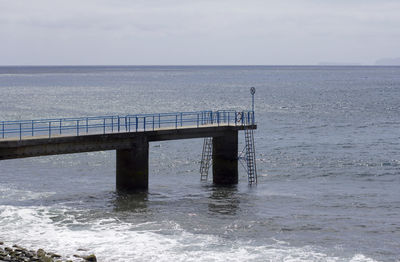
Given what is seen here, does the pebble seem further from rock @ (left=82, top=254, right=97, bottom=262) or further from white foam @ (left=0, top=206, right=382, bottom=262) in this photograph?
white foam @ (left=0, top=206, right=382, bottom=262)

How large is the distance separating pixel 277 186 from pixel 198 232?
12.7 m

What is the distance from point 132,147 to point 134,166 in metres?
1.16

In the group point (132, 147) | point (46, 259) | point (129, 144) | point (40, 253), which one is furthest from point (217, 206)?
point (46, 259)

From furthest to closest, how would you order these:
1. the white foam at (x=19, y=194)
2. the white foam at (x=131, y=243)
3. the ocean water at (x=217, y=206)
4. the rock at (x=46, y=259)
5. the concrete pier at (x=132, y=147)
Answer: the white foam at (x=19, y=194), the concrete pier at (x=132, y=147), the ocean water at (x=217, y=206), the white foam at (x=131, y=243), the rock at (x=46, y=259)

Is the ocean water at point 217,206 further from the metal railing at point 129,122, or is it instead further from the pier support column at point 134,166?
the metal railing at point 129,122

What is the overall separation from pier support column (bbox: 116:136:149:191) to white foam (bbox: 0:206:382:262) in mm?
6386

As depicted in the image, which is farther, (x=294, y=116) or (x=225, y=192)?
(x=294, y=116)

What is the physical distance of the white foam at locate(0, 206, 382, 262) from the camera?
26312 millimetres

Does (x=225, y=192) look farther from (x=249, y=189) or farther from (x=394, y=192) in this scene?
(x=394, y=192)

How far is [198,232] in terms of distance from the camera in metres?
30.0

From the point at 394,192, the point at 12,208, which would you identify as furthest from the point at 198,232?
the point at 394,192

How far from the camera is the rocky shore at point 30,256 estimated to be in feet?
80.5

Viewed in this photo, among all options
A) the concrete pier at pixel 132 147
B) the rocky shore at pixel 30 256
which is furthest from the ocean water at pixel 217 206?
the concrete pier at pixel 132 147

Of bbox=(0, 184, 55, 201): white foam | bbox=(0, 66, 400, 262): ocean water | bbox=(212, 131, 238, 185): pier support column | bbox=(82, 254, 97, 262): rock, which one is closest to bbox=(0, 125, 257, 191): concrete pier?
bbox=(212, 131, 238, 185): pier support column
